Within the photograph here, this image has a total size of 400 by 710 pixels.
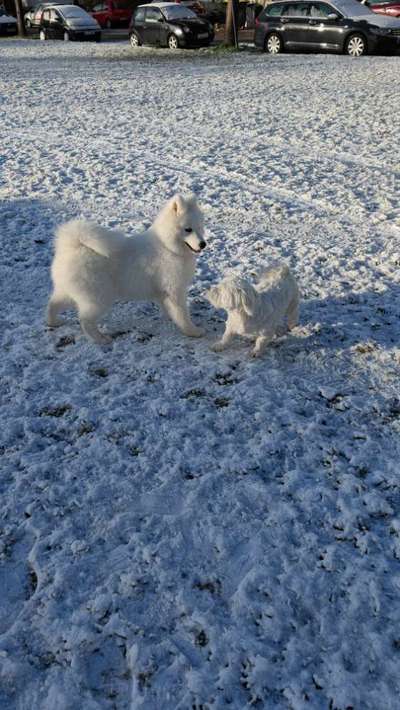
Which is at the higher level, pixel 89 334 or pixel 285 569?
pixel 89 334

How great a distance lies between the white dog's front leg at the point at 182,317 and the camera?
4559mm

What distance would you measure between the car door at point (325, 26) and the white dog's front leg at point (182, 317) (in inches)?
672

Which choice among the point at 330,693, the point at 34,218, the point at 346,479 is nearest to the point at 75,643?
the point at 330,693

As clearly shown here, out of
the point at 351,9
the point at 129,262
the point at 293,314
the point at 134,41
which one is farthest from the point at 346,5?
the point at 129,262

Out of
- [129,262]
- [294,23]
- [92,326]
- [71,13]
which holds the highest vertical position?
[71,13]

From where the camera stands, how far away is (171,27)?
21.6 metres

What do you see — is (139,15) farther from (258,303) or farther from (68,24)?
(258,303)

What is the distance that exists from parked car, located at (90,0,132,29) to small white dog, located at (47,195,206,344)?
35.1m

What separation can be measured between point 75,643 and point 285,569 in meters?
1.08

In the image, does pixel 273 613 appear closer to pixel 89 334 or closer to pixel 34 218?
pixel 89 334

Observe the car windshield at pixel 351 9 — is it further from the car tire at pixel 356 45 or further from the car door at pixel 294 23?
the car door at pixel 294 23

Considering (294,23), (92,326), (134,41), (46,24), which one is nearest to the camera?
(92,326)

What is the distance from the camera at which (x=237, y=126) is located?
36.2 ft

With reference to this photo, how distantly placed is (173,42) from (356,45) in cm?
780
